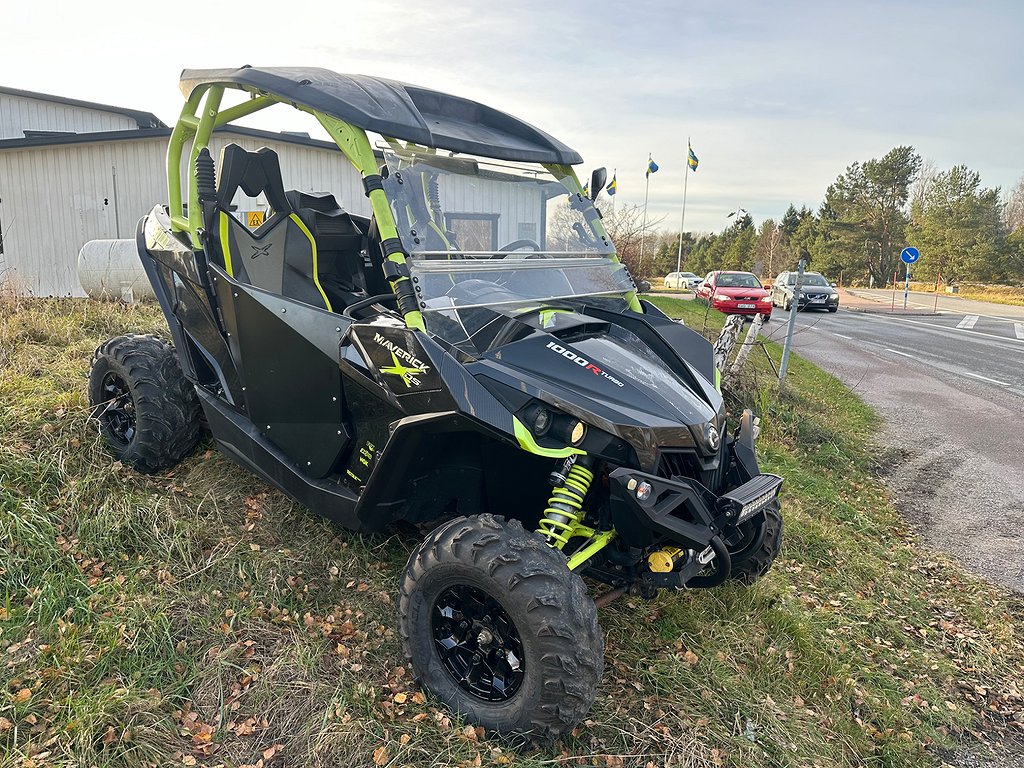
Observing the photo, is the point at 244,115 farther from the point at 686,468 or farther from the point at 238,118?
the point at 686,468

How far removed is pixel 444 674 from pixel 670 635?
136 cm

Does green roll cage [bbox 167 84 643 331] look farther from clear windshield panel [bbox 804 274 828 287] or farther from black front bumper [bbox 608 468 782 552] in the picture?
clear windshield panel [bbox 804 274 828 287]

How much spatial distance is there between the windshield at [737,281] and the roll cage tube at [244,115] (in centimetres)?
2130

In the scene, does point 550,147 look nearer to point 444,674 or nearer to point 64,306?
point 444,674

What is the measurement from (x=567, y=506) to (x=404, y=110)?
188 cm

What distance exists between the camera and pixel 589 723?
3096mm

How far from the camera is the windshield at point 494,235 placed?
3250 millimetres

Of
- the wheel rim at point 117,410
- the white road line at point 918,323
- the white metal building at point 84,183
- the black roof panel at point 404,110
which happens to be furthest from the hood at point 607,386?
the white road line at point 918,323

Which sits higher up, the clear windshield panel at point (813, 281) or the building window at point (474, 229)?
the building window at point (474, 229)

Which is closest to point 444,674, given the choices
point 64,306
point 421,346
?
point 421,346

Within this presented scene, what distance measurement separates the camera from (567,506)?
2.95 meters

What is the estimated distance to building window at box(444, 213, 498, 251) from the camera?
348cm

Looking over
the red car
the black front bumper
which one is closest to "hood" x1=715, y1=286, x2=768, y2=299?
the red car

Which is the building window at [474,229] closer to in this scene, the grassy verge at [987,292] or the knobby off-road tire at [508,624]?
the knobby off-road tire at [508,624]
